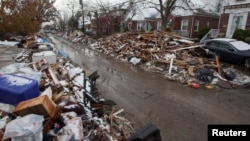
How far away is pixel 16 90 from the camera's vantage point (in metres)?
4.75

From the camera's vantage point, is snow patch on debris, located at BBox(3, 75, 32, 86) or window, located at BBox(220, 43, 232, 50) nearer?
snow patch on debris, located at BBox(3, 75, 32, 86)

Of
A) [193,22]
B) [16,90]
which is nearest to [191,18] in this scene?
[193,22]

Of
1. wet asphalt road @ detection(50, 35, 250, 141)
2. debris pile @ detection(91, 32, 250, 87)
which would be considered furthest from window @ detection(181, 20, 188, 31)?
wet asphalt road @ detection(50, 35, 250, 141)

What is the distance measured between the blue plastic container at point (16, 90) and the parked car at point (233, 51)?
1187 centimetres

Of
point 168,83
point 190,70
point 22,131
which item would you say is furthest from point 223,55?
point 22,131

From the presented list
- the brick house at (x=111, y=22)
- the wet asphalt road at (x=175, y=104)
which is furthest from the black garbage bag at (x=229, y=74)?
the brick house at (x=111, y=22)

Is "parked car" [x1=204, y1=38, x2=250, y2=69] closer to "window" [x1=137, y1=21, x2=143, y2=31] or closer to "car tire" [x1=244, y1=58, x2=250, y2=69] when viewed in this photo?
"car tire" [x1=244, y1=58, x2=250, y2=69]

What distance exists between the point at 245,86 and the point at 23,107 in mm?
8971

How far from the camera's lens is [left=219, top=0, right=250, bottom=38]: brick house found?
20391mm

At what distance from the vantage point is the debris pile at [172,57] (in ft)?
33.2

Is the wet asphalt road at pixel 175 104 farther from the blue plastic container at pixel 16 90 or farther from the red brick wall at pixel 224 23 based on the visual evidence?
the red brick wall at pixel 224 23

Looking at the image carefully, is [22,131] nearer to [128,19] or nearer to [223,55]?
[223,55]

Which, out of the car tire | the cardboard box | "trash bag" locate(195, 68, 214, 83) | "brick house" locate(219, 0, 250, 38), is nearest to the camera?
the cardboard box

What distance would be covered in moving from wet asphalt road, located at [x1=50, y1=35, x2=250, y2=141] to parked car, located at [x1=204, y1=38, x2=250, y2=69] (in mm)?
4566
